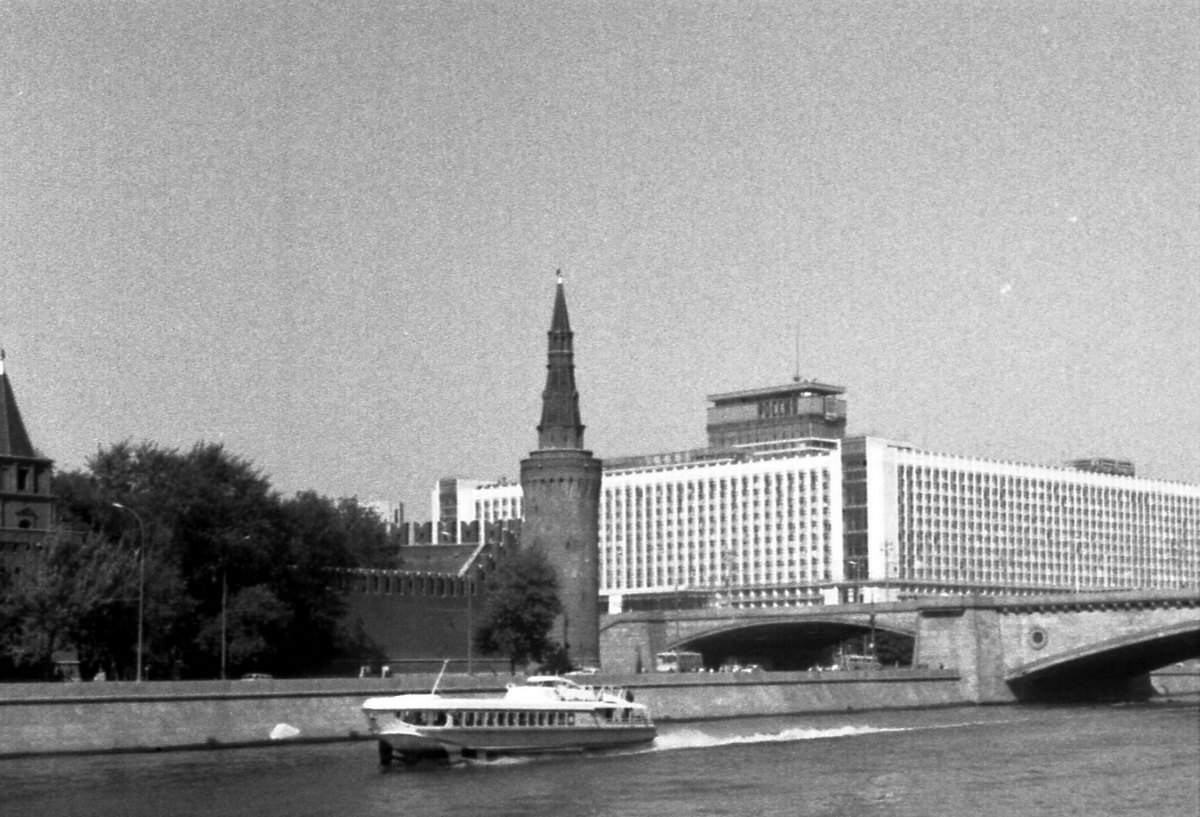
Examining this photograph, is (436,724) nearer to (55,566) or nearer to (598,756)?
(598,756)

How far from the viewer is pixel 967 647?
5340 inches

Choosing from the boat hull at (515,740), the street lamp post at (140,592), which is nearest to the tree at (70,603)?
the street lamp post at (140,592)

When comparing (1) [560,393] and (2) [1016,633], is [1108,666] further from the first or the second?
(1) [560,393]

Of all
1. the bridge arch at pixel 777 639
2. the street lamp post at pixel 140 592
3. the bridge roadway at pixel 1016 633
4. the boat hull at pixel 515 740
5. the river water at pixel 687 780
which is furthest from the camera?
the bridge arch at pixel 777 639

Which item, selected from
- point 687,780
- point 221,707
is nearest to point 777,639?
point 221,707

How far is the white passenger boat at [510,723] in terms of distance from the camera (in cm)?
7981

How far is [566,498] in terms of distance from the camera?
14100 cm

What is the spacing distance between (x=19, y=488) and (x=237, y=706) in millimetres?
19530

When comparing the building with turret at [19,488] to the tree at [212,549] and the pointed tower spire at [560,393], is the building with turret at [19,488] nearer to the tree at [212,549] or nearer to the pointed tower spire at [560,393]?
the tree at [212,549]

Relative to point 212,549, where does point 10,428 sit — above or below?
above

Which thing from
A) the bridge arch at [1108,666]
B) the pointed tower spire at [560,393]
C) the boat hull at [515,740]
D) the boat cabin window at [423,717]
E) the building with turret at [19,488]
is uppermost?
the pointed tower spire at [560,393]

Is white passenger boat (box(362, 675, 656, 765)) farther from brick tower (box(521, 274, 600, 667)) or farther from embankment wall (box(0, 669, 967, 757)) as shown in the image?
brick tower (box(521, 274, 600, 667))

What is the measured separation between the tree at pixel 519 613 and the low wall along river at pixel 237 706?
1537 centimetres

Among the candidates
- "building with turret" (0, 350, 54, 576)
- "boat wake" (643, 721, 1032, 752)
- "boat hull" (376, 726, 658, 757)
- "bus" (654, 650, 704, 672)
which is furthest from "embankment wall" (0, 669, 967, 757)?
"bus" (654, 650, 704, 672)
